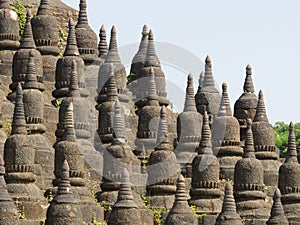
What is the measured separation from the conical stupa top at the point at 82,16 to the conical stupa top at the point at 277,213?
9.96 metres

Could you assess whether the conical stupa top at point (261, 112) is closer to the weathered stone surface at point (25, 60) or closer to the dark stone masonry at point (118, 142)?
the dark stone masonry at point (118, 142)

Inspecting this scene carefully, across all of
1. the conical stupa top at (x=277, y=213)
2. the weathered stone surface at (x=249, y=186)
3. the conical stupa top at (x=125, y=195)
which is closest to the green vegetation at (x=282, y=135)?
the weathered stone surface at (x=249, y=186)

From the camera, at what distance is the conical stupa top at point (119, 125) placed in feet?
133

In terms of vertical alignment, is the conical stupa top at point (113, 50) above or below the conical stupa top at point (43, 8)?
below

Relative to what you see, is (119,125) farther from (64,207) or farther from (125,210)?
(64,207)

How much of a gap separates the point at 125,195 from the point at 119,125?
366 centimetres

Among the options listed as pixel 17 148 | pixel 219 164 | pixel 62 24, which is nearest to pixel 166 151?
pixel 219 164

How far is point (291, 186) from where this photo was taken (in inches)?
1660

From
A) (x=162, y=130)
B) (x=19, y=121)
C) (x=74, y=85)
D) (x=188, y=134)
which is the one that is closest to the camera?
(x=19, y=121)

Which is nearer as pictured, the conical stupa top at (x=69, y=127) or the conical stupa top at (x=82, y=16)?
the conical stupa top at (x=69, y=127)

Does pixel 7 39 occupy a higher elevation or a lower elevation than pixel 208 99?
higher

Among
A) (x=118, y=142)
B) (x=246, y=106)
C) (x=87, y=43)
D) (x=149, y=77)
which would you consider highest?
(x=87, y=43)

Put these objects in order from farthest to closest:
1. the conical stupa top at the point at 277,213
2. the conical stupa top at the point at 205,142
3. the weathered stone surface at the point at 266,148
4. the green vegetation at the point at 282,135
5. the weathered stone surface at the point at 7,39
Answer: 1. the green vegetation at the point at 282,135
2. the weathered stone surface at the point at 7,39
3. the weathered stone surface at the point at 266,148
4. the conical stupa top at the point at 205,142
5. the conical stupa top at the point at 277,213

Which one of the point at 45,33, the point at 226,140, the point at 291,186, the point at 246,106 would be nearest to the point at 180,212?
the point at 291,186
